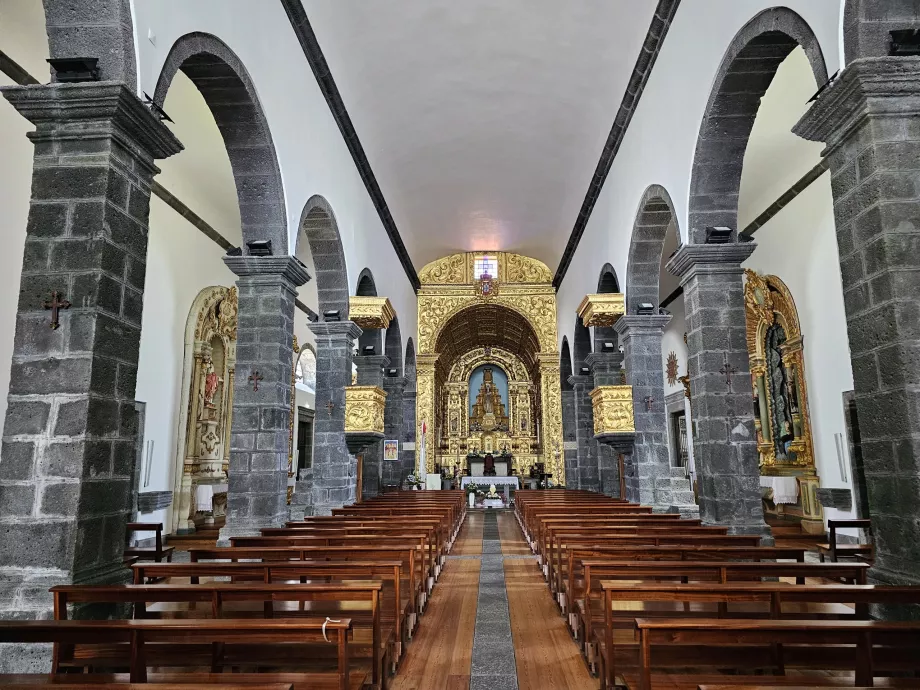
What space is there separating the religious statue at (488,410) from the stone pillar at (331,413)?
49.2ft

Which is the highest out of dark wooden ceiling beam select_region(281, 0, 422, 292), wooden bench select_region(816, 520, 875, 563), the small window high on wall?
the small window high on wall

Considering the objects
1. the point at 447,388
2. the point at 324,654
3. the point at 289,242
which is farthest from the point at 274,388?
the point at 447,388

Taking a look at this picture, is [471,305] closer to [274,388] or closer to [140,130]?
[274,388]

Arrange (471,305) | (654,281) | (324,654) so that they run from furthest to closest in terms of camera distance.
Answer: (471,305), (654,281), (324,654)

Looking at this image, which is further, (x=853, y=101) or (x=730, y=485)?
(x=730, y=485)

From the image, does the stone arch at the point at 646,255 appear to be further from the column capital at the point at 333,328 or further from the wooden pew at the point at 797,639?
the wooden pew at the point at 797,639

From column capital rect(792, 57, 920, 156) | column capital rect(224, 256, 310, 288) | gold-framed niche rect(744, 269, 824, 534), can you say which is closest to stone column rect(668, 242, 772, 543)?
column capital rect(792, 57, 920, 156)

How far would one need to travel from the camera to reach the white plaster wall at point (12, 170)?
6.40m

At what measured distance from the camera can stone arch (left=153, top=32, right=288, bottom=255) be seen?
19.1 feet

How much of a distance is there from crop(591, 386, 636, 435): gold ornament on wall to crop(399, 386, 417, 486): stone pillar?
26.6 feet

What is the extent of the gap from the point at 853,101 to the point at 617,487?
33.5 feet

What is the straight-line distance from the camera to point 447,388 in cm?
2502

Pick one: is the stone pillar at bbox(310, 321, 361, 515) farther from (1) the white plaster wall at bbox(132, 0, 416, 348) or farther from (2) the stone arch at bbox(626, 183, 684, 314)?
(2) the stone arch at bbox(626, 183, 684, 314)

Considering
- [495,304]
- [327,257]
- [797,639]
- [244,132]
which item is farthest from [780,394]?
[797,639]
